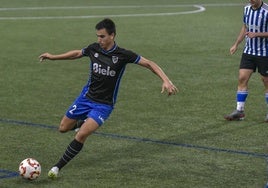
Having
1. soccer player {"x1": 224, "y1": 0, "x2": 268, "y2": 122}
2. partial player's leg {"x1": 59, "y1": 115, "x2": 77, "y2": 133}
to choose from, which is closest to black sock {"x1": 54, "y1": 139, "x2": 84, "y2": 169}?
partial player's leg {"x1": 59, "y1": 115, "x2": 77, "y2": 133}

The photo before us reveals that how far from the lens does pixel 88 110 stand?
440 inches

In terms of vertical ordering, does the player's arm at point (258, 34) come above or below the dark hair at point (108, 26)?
below

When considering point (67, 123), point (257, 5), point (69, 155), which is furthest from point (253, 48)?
point (69, 155)

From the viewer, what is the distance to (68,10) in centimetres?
3769

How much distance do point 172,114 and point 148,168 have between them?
13.6ft

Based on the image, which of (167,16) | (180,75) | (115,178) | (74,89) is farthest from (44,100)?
(167,16)

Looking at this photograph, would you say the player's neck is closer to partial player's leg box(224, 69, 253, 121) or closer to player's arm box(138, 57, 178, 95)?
partial player's leg box(224, 69, 253, 121)

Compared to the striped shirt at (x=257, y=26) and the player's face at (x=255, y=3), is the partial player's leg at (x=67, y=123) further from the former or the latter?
the player's face at (x=255, y=3)

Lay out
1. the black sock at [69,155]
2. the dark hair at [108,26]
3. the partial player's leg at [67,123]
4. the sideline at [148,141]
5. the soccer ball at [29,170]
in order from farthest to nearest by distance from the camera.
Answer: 1. the sideline at [148,141]
2. the partial player's leg at [67,123]
3. the dark hair at [108,26]
4. the black sock at [69,155]
5. the soccer ball at [29,170]

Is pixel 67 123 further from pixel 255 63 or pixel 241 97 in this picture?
pixel 255 63

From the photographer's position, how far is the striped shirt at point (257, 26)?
14.7 metres

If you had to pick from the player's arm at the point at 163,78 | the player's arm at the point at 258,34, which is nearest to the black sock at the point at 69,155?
the player's arm at the point at 163,78

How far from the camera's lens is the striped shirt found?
14.7 metres

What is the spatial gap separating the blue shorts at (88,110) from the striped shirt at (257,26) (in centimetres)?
476
